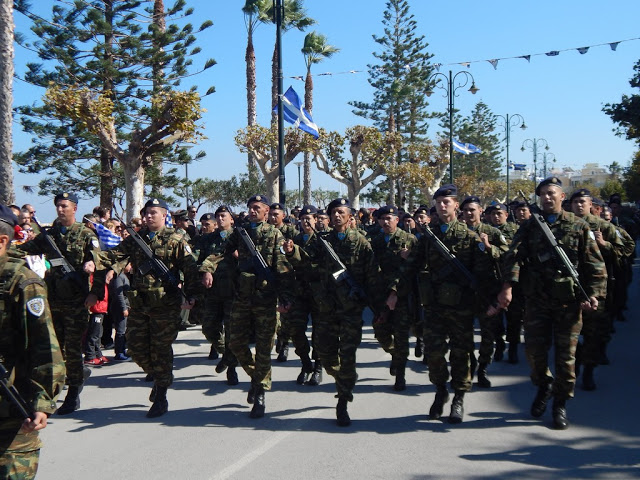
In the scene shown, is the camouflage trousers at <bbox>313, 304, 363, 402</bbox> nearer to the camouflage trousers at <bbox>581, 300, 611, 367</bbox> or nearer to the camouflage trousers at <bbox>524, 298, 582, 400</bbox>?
the camouflage trousers at <bbox>524, 298, 582, 400</bbox>

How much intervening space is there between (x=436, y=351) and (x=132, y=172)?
13.2 m

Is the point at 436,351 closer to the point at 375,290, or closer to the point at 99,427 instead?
the point at 375,290

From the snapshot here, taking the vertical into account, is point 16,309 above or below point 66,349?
above

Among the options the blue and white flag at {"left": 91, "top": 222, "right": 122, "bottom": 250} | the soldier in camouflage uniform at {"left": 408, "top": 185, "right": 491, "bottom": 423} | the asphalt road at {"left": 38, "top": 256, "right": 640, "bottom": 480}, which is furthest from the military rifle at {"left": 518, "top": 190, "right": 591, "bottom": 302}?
the blue and white flag at {"left": 91, "top": 222, "right": 122, "bottom": 250}

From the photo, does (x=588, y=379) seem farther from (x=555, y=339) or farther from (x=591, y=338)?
(x=555, y=339)

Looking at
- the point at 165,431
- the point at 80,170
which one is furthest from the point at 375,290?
the point at 80,170

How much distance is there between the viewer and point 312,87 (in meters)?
35.7

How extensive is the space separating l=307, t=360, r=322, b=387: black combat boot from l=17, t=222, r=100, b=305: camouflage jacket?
2.62m

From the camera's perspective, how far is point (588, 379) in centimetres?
628

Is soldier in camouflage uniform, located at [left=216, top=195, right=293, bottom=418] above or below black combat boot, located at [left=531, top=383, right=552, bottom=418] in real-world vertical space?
above

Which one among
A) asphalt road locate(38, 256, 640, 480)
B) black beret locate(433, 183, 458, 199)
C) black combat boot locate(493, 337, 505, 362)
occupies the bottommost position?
asphalt road locate(38, 256, 640, 480)

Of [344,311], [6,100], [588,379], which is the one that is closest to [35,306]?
[344,311]

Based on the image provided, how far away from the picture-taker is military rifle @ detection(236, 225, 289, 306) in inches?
223

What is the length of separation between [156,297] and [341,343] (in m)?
1.80
